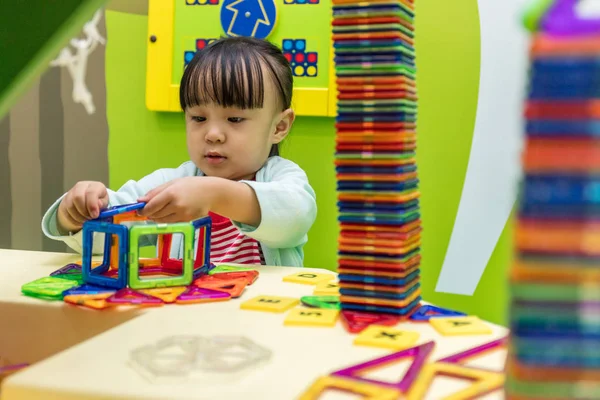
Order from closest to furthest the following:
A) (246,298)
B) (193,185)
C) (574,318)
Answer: (574,318) < (246,298) < (193,185)

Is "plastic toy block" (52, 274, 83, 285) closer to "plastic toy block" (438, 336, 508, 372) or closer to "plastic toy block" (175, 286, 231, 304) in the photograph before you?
"plastic toy block" (175, 286, 231, 304)

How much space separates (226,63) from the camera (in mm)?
942

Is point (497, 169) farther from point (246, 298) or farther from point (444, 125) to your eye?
point (246, 298)

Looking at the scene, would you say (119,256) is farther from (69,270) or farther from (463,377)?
(463,377)

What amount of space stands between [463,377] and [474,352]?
0.14 ft

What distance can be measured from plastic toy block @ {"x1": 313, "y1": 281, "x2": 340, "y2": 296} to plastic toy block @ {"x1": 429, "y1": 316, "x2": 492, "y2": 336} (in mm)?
104

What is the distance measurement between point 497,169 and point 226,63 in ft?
1.55

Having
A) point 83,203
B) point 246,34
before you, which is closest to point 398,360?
point 83,203

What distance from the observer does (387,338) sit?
1.27ft

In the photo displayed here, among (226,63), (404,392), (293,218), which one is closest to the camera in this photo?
(404,392)

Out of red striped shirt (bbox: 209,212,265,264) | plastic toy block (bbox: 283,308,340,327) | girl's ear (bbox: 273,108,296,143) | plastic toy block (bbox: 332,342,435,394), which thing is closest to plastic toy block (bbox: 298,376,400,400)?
plastic toy block (bbox: 332,342,435,394)

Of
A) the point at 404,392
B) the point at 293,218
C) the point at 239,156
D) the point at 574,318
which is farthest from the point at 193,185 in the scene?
the point at 574,318

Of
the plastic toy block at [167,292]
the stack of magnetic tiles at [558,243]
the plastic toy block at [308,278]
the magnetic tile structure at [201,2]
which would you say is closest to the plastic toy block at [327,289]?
the plastic toy block at [308,278]

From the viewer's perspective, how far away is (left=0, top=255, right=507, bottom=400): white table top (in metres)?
0.30
